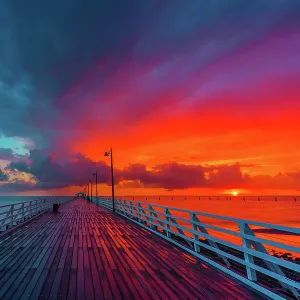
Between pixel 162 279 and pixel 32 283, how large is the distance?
8.51 ft

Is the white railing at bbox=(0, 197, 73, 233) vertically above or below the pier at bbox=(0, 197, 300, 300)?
above

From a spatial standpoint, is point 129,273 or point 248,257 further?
point 129,273

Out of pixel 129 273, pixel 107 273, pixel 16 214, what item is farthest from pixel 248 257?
pixel 16 214

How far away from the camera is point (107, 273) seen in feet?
18.1

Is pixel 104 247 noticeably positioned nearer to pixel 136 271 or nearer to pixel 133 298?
pixel 136 271

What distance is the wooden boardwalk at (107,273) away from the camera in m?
4.45

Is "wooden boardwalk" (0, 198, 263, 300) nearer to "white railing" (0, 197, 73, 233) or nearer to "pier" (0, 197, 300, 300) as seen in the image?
"pier" (0, 197, 300, 300)

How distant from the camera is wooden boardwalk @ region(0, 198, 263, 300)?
4449mm

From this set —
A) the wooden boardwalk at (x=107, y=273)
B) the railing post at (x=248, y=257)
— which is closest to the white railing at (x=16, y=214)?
the wooden boardwalk at (x=107, y=273)

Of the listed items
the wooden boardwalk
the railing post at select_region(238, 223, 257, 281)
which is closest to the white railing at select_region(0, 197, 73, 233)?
the wooden boardwalk

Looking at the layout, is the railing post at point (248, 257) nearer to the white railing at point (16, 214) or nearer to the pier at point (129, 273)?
the pier at point (129, 273)

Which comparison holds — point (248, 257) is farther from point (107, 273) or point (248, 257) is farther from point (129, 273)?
point (107, 273)

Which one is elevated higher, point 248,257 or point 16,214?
point 16,214

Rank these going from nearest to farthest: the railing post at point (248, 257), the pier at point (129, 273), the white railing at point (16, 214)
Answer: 1. the pier at point (129, 273)
2. the railing post at point (248, 257)
3. the white railing at point (16, 214)
